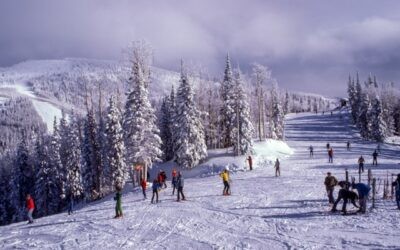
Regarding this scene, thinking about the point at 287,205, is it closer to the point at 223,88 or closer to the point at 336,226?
the point at 336,226

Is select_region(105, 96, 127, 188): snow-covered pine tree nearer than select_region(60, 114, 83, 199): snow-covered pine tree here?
Yes

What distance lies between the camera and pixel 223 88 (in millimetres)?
62688

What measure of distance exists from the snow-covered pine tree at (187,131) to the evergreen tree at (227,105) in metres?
7.65

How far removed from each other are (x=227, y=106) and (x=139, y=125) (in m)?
17.6

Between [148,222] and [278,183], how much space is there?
1386 centimetres

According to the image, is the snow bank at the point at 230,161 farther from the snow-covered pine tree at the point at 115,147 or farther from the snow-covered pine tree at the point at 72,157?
the snow-covered pine tree at the point at 72,157

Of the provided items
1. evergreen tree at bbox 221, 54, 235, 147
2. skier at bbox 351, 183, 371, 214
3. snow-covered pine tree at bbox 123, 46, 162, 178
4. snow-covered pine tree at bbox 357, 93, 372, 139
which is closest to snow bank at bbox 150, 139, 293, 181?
evergreen tree at bbox 221, 54, 235, 147

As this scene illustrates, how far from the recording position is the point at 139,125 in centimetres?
4550

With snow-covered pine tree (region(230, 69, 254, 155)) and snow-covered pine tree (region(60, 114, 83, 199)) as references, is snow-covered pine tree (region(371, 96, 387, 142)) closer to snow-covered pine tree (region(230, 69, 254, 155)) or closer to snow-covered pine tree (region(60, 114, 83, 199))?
snow-covered pine tree (region(230, 69, 254, 155))

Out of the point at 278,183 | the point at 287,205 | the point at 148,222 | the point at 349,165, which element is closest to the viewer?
the point at 148,222

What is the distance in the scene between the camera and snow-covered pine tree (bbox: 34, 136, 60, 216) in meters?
65.4

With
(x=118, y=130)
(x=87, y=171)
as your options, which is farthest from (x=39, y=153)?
(x=118, y=130)

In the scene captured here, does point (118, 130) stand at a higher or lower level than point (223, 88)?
lower

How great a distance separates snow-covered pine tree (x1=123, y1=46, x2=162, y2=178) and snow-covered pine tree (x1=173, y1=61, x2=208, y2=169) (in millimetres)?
5511
